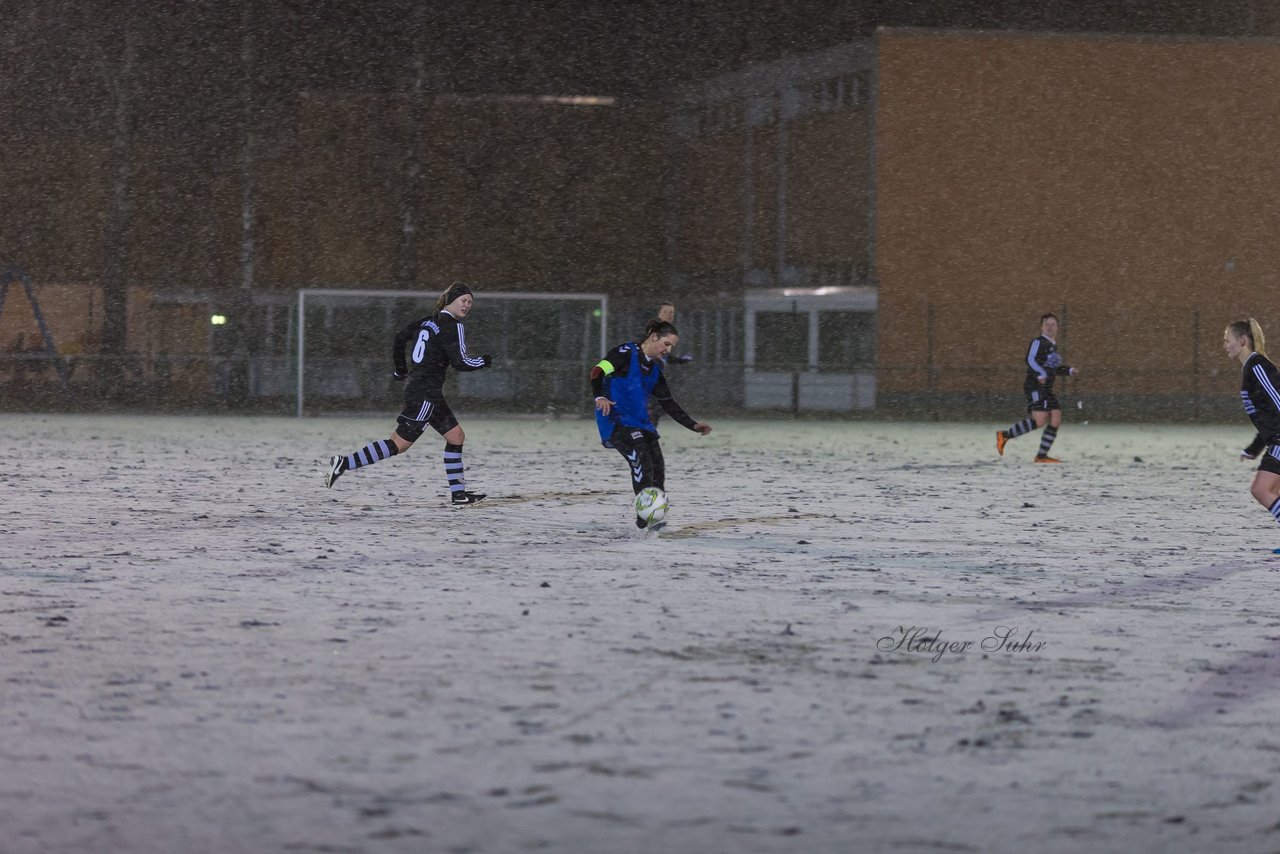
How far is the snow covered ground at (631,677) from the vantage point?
13.7 ft

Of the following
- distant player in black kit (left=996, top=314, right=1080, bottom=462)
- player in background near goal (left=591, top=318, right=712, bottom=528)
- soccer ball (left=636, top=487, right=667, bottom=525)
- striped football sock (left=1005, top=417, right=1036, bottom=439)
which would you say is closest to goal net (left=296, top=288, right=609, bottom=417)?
striped football sock (left=1005, top=417, right=1036, bottom=439)

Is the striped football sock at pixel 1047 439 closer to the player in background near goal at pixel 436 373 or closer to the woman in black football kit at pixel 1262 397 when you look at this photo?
the player in background near goal at pixel 436 373

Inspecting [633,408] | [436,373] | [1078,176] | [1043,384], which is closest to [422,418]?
[436,373]

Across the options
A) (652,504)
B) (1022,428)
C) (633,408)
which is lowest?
(652,504)

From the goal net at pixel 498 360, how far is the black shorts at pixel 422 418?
1776 centimetres

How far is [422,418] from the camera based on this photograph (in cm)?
1305

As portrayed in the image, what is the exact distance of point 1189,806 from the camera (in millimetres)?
4328

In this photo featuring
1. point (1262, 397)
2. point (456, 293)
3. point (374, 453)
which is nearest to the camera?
point (1262, 397)

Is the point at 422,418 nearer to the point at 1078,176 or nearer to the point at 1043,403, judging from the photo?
the point at 1043,403

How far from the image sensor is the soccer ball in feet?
35.3

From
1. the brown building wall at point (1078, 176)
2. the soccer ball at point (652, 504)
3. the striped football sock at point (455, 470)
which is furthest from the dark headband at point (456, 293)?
the brown building wall at point (1078, 176)

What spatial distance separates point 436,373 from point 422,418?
0.37 metres

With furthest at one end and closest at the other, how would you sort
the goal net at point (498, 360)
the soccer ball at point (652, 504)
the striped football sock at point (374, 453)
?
→ the goal net at point (498, 360) → the striped football sock at point (374, 453) → the soccer ball at point (652, 504)

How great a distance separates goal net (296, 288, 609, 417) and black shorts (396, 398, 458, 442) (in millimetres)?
17762
